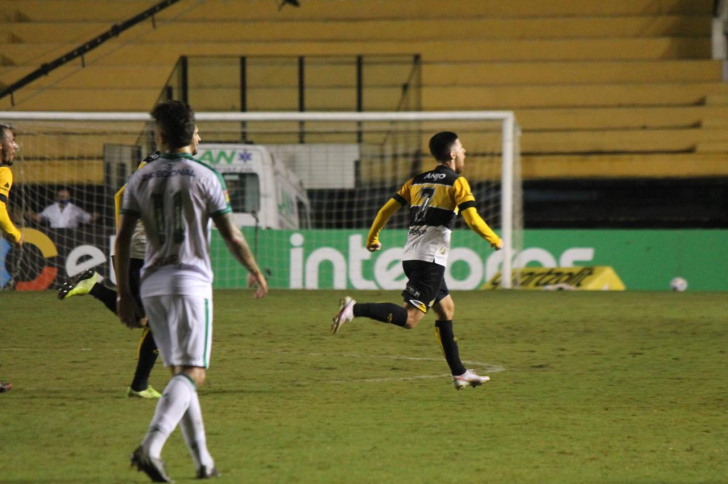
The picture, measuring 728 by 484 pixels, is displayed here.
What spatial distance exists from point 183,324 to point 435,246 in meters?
3.20

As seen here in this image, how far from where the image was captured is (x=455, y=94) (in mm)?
22000

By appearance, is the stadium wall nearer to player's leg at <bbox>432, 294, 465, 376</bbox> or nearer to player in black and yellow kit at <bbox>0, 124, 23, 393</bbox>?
player in black and yellow kit at <bbox>0, 124, 23, 393</bbox>

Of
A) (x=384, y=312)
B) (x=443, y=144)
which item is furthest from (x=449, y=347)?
(x=443, y=144)

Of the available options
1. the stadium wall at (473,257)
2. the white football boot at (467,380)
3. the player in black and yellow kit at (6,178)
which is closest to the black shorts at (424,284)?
the white football boot at (467,380)

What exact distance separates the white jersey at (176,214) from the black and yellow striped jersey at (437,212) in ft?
9.85

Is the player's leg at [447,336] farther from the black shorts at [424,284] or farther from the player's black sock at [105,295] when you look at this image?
the player's black sock at [105,295]

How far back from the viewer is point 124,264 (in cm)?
437

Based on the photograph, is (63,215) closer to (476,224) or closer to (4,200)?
(4,200)

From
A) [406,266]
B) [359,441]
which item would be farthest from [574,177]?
[359,441]

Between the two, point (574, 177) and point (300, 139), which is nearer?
point (300, 139)

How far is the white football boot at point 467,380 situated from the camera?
7000 mm

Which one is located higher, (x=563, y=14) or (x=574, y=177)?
(x=563, y=14)

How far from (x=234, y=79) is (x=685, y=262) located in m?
9.08

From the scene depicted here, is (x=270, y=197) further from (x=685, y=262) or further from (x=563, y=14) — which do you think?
(x=563, y=14)
